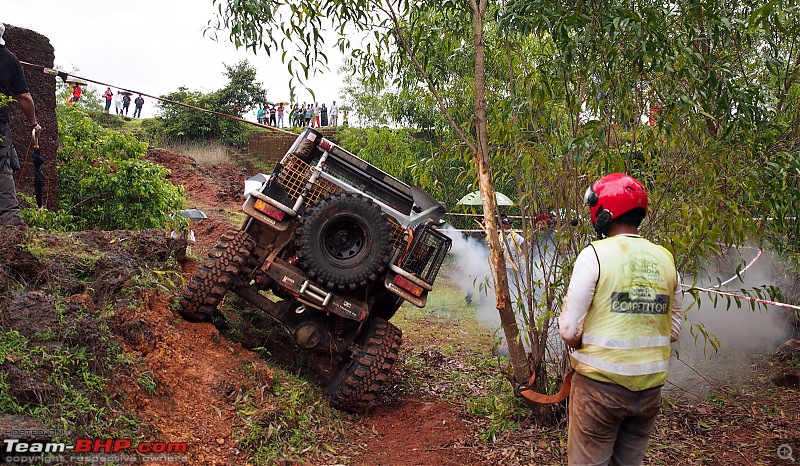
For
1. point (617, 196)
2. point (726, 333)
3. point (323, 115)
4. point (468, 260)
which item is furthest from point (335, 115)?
point (617, 196)

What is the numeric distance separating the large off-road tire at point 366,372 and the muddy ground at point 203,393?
195mm

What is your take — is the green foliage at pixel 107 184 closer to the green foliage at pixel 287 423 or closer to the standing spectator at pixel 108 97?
the green foliage at pixel 287 423

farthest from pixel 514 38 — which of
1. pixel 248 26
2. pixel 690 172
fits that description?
pixel 248 26

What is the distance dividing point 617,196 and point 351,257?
377cm

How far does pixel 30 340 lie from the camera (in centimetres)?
495

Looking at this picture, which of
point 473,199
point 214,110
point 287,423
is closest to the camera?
point 287,423

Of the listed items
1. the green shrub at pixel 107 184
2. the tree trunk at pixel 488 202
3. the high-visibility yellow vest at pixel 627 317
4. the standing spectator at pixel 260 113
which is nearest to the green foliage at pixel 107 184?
the green shrub at pixel 107 184

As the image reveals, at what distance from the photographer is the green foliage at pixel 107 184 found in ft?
28.9

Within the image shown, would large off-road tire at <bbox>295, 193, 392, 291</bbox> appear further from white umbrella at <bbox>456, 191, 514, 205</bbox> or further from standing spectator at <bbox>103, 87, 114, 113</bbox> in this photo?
standing spectator at <bbox>103, 87, 114, 113</bbox>

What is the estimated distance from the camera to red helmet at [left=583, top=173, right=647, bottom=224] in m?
3.68

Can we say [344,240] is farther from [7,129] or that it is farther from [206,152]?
[206,152]

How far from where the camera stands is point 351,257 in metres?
7.06

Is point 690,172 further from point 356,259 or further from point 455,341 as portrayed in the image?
point 455,341

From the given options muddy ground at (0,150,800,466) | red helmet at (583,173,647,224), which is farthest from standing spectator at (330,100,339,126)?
red helmet at (583,173,647,224)
